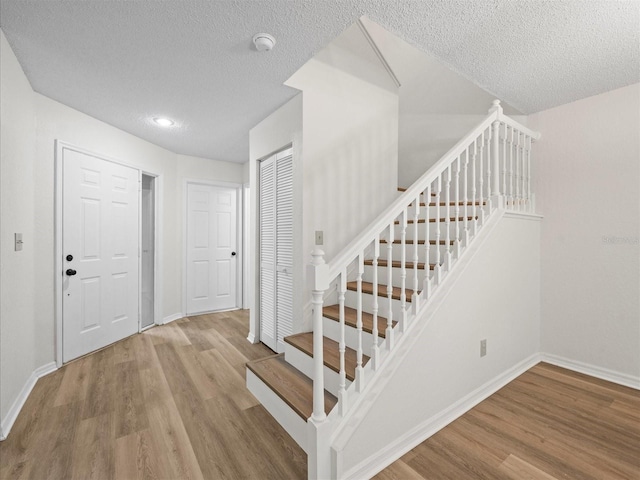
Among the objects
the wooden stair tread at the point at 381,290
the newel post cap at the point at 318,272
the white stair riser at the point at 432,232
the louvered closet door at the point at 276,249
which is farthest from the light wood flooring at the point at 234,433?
the white stair riser at the point at 432,232

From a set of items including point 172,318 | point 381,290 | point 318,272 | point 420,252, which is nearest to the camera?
point 318,272

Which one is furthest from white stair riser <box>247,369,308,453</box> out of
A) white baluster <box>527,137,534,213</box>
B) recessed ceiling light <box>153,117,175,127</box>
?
white baluster <box>527,137,534,213</box>

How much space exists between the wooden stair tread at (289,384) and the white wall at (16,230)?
1561 millimetres

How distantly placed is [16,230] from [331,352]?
2.33 meters

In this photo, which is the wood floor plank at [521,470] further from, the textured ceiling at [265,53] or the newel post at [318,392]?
the textured ceiling at [265,53]

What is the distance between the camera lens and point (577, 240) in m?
2.73

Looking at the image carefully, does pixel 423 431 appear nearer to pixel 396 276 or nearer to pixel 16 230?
pixel 396 276

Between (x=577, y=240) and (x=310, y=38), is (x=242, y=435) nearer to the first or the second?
(x=310, y=38)

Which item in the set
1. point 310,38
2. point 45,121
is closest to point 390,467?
point 310,38

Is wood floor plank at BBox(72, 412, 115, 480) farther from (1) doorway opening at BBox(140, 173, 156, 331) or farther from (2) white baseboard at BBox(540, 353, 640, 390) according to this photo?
(2) white baseboard at BBox(540, 353, 640, 390)

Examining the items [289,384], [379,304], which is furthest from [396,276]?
[289,384]

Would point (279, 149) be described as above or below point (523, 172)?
above

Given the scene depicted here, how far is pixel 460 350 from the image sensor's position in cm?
204

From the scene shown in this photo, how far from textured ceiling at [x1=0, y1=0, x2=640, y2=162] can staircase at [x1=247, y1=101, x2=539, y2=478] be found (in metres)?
0.48
